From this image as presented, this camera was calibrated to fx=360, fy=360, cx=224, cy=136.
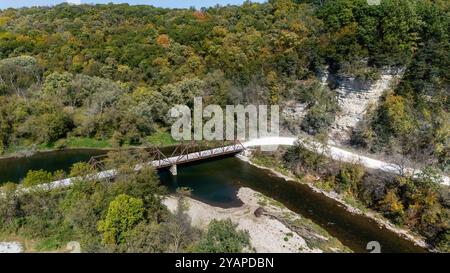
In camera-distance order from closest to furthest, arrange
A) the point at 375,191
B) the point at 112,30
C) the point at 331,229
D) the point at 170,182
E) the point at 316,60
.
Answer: the point at 331,229 → the point at 375,191 → the point at 170,182 → the point at 316,60 → the point at 112,30

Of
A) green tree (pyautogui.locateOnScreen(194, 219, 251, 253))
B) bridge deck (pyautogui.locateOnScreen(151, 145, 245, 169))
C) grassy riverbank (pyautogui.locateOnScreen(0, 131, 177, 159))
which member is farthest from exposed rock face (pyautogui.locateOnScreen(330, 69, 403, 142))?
green tree (pyautogui.locateOnScreen(194, 219, 251, 253))

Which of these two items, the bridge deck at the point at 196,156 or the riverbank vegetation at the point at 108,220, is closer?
the riverbank vegetation at the point at 108,220

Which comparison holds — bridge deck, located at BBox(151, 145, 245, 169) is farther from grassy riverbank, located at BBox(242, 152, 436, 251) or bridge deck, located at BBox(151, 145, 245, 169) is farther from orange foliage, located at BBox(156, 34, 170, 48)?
orange foliage, located at BBox(156, 34, 170, 48)

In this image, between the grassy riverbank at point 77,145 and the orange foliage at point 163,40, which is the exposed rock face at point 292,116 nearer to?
the grassy riverbank at point 77,145

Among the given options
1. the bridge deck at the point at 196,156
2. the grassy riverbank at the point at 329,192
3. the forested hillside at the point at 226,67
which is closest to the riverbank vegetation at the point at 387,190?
the grassy riverbank at the point at 329,192
